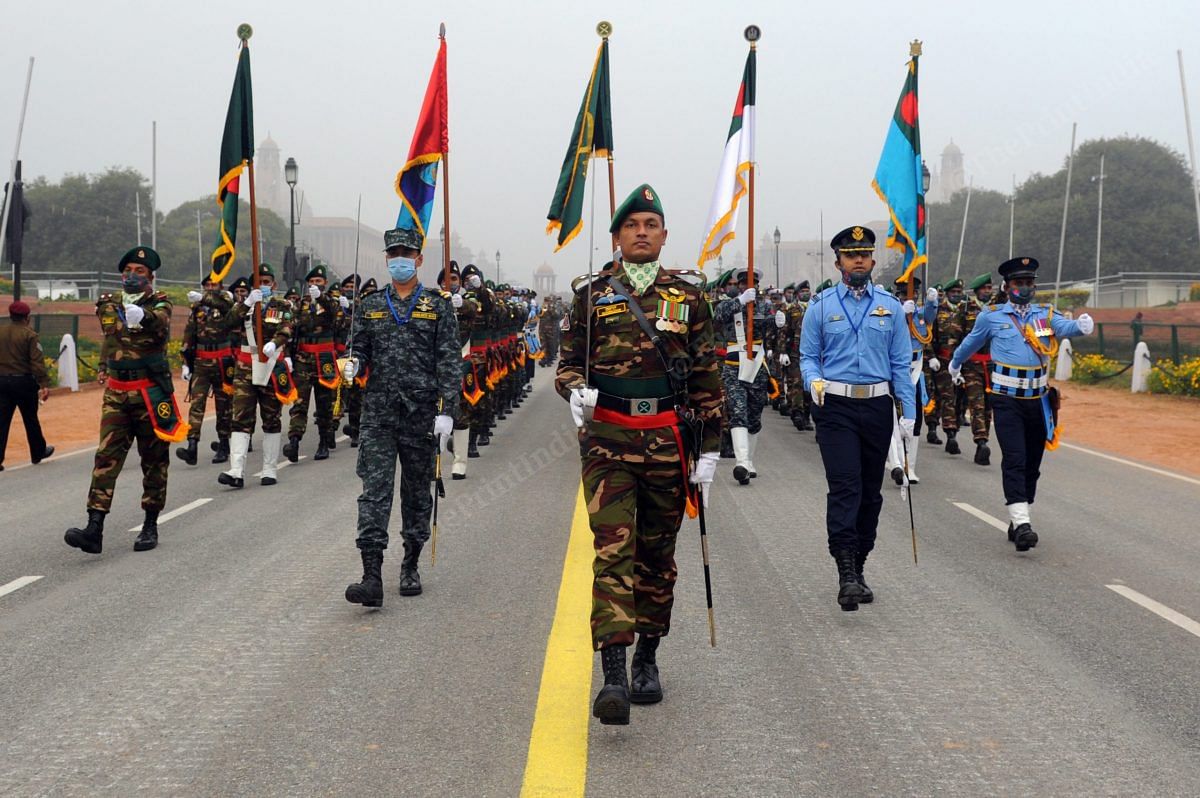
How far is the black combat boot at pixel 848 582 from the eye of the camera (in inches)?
239

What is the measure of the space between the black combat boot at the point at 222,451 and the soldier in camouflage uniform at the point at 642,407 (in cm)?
951

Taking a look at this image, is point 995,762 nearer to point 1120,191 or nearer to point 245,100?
point 245,100

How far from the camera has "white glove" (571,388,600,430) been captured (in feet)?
15.1

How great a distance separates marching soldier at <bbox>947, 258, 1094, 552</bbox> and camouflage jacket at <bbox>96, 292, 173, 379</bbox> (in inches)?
247

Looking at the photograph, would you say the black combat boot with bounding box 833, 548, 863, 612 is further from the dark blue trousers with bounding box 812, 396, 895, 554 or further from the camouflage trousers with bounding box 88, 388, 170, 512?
Answer: the camouflage trousers with bounding box 88, 388, 170, 512

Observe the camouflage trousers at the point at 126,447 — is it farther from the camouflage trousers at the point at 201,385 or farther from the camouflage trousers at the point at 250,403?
the camouflage trousers at the point at 201,385

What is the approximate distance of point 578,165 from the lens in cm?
827

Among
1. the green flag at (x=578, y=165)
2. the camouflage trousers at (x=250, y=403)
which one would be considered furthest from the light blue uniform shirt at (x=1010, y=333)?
the camouflage trousers at (x=250, y=403)

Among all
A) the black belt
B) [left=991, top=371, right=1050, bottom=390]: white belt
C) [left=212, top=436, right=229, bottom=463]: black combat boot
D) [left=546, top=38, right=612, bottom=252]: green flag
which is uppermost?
[left=546, top=38, right=612, bottom=252]: green flag

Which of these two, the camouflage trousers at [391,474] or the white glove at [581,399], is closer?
the white glove at [581,399]

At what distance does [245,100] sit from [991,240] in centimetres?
7422

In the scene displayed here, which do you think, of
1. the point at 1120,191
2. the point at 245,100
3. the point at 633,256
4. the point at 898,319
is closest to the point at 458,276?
the point at 245,100

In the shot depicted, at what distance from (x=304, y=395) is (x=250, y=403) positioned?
163cm

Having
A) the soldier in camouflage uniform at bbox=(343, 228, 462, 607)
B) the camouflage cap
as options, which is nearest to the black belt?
the soldier in camouflage uniform at bbox=(343, 228, 462, 607)
